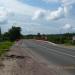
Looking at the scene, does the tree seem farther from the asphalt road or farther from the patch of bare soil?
the patch of bare soil

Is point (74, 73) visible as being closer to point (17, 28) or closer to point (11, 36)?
point (11, 36)

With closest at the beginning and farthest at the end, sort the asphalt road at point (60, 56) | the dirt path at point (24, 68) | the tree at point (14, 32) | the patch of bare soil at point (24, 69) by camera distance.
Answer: the patch of bare soil at point (24, 69) → the dirt path at point (24, 68) → the asphalt road at point (60, 56) → the tree at point (14, 32)

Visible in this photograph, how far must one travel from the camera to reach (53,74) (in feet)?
49.2

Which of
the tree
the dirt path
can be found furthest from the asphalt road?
the tree

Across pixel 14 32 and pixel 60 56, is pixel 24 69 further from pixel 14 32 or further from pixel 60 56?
pixel 14 32

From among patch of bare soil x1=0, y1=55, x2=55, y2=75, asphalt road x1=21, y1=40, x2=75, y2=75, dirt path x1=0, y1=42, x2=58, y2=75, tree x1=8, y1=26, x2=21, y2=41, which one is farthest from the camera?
tree x1=8, y1=26, x2=21, y2=41

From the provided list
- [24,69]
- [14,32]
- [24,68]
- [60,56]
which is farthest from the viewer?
[14,32]

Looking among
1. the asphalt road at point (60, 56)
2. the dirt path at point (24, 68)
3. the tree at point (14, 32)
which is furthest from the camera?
the tree at point (14, 32)

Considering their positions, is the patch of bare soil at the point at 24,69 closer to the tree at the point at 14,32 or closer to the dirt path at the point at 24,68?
the dirt path at the point at 24,68

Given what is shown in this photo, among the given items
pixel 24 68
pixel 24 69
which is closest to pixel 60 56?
pixel 24 68

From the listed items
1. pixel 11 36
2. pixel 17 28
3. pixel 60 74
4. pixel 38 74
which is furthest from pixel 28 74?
pixel 17 28

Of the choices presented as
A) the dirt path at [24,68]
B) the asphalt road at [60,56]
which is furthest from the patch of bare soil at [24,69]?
the asphalt road at [60,56]

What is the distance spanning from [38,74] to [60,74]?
1.05 meters

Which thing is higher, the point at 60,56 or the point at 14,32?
the point at 14,32
